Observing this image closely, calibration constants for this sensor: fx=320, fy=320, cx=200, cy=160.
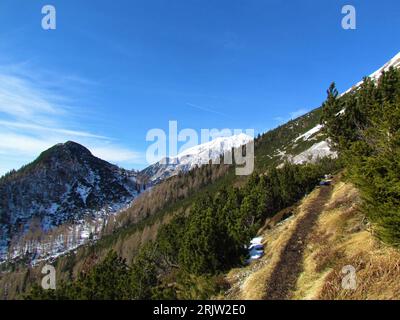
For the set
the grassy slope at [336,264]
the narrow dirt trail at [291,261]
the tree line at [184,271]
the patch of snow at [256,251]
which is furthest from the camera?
the patch of snow at [256,251]

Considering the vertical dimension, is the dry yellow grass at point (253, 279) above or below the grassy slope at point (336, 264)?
below

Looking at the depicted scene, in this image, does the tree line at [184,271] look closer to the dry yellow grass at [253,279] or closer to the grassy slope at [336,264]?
the dry yellow grass at [253,279]

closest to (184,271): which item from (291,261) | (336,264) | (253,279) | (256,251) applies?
(256,251)

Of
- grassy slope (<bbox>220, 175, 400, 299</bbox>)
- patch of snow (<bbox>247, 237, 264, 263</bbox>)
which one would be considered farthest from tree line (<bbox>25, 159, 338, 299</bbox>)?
grassy slope (<bbox>220, 175, 400, 299</bbox>)

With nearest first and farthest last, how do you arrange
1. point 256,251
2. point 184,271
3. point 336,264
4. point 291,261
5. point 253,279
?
point 336,264, point 253,279, point 291,261, point 256,251, point 184,271

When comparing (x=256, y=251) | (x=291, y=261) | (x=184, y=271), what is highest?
(x=291, y=261)

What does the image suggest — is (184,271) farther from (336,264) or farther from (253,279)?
(336,264)

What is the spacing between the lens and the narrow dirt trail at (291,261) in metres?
18.0

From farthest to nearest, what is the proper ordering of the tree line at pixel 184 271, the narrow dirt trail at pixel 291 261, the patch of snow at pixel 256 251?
the patch of snow at pixel 256 251 → the tree line at pixel 184 271 → the narrow dirt trail at pixel 291 261

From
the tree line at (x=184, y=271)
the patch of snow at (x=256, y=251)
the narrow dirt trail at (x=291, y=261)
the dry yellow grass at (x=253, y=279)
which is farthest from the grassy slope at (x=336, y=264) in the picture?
the tree line at (x=184, y=271)

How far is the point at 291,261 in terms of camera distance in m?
22.0

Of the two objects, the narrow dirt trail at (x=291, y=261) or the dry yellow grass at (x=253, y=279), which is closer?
the narrow dirt trail at (x=291, y=261)
